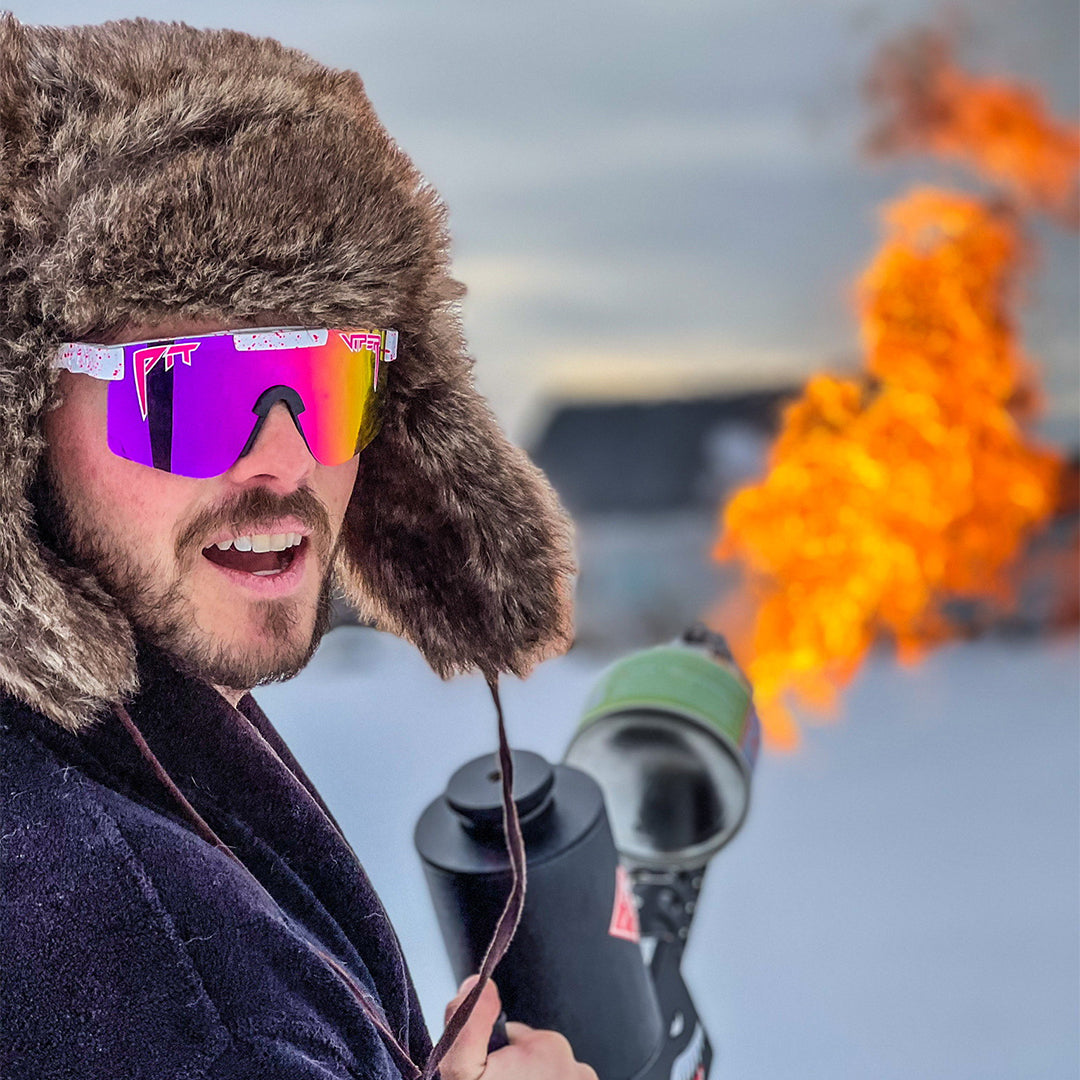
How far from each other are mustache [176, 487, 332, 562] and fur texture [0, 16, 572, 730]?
9 cm

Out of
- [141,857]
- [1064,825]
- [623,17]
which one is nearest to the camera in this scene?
[141,857]

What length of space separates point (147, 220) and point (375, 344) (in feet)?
0.72

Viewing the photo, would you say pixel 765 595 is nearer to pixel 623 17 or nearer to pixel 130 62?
pixel 623 17

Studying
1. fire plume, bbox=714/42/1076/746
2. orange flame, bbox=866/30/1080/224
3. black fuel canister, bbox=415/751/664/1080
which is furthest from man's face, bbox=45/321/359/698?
orange flame, bbox=866/30/1080/224

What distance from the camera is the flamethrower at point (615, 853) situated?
3.64ft

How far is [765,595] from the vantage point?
2395mm

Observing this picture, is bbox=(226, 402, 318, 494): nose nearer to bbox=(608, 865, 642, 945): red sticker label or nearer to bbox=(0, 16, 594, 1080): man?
bbox=(0, 16, 594, 1080): man

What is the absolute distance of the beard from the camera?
835 millimetres

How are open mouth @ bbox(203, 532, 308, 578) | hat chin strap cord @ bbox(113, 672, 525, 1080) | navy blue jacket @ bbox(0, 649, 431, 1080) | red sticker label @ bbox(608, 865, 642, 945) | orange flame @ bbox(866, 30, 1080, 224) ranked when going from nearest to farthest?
navy blue jacket @ bbox(0, 649, 431, 1080) < hat chin strap cord @ bbox(113, 672, 525, 1080) < open mouth @ bbox(203, 532, 308, 578) < red sticker label @ bbox(608, 865, 642, 945) < orange flame @ bbox(866, 30, 1080, 224)

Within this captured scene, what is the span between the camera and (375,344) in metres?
0.94

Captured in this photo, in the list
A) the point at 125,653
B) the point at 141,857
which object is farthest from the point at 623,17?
the point at 141,857

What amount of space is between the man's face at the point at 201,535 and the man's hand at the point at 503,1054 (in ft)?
1.25

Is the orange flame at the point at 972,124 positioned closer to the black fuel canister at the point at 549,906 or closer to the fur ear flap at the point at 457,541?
the fur ear flap at the point at 457,541

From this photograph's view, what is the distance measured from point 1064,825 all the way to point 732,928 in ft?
2.34
